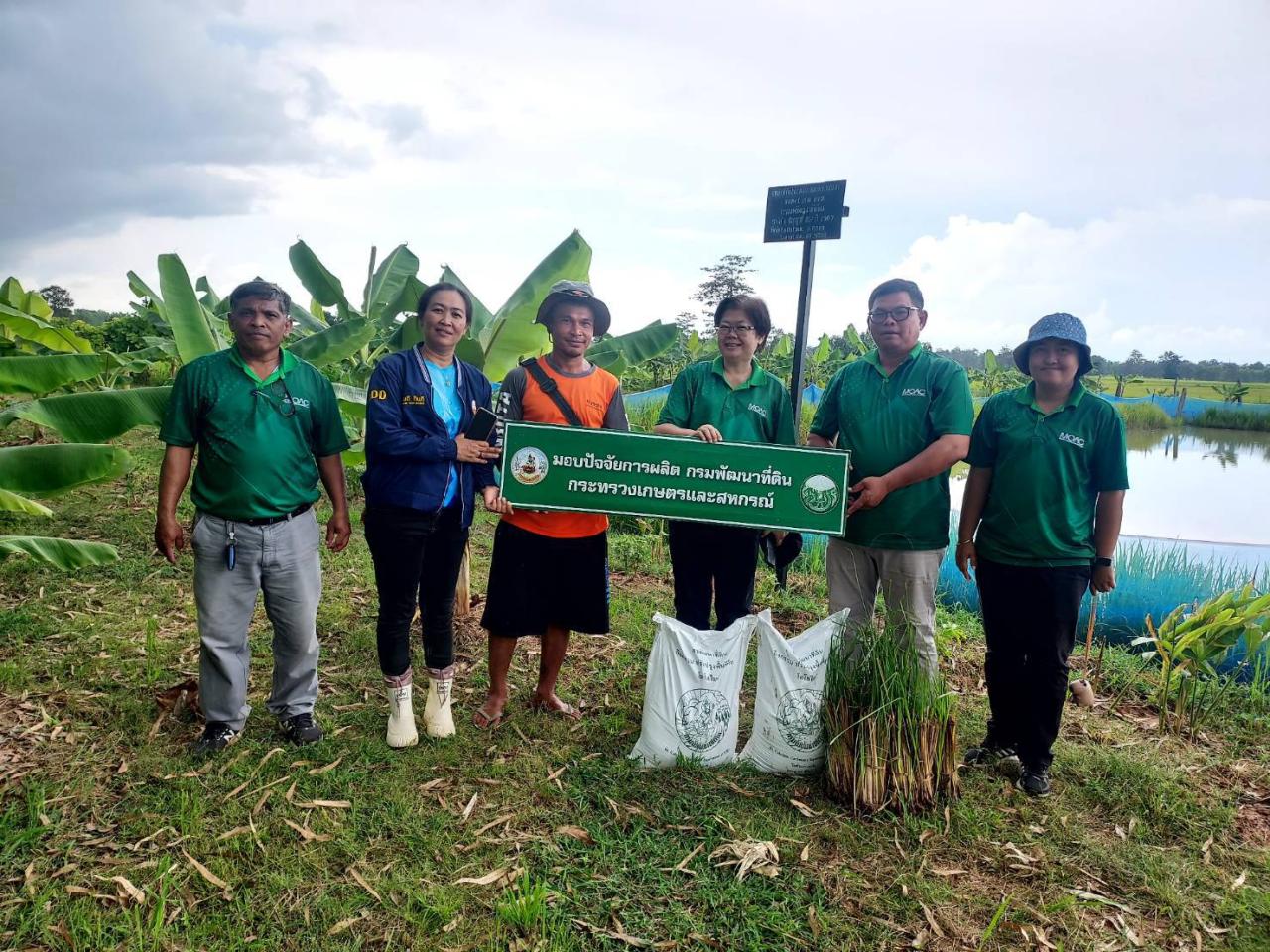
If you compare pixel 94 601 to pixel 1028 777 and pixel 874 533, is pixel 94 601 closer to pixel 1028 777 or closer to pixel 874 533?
pixel 874 533

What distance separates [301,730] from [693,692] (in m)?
1.74

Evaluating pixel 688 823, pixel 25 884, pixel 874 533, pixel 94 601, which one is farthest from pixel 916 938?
pixel 94 601

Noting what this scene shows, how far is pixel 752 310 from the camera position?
327 cm

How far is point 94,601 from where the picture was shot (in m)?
4.80

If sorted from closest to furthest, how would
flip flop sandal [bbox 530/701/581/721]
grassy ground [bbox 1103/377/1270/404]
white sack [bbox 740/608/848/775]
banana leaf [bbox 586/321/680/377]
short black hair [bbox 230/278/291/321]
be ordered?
1. short black hair [bbox 230/278/291/321]
2. white sack [bbox 740/608/848/775]
3. flip flop sandal [bbox 530/701/581/721]
4. banana leaf [bbox 586/321/680/377]
5. grassy ground [bbox 1103/377/1270/404]

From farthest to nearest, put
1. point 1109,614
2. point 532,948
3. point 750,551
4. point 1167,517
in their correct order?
1. point 1167,517
2. point 1109,614
3. point 750,551
4. point 532,948

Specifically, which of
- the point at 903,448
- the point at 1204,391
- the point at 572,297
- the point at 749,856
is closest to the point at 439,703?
the point at 749,856

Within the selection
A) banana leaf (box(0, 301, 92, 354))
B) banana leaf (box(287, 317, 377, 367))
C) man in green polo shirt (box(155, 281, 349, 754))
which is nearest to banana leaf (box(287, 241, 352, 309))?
banana leaf (box(287, 317, 377, 367))

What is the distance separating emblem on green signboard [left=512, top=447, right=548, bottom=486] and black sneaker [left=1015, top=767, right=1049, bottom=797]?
2.45m

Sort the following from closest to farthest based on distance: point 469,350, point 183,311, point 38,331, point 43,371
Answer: point 43,371 < point 183,311 < point 469,350 < point 38,331

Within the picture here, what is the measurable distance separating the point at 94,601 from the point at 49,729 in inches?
67.3

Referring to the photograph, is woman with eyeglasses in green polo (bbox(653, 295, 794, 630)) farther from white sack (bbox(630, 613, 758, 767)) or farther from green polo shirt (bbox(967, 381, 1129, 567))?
green polo shirt (bbox(967, 381, 1129, 567))

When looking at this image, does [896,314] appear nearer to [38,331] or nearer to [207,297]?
[38,331]

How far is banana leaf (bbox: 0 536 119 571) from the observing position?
10.4 ft
